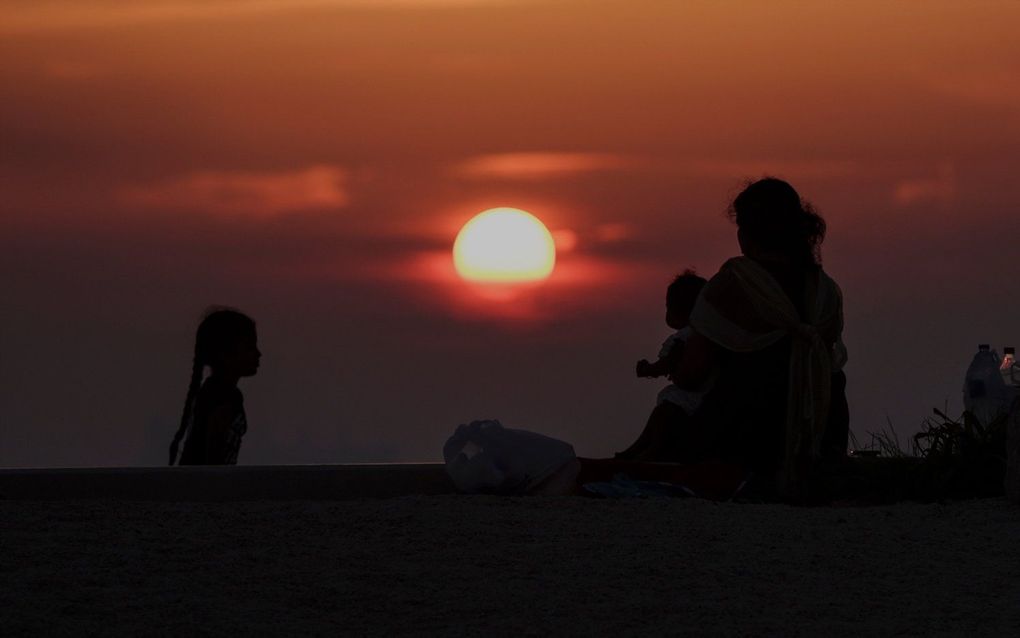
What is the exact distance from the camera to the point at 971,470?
8.33 metres

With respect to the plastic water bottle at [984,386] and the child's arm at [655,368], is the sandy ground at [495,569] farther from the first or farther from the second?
the plastic water bottle at [984,386]

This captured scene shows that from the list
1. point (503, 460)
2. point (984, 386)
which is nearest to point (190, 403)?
point (503, 460)

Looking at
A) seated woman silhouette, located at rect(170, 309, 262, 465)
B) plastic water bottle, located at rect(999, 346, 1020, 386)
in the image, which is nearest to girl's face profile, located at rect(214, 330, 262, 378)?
seated woman silhouette, located at rect(170, 309, 262, 465)

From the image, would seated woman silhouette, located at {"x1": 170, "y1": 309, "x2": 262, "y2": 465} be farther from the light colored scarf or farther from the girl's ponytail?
the light colored scarf

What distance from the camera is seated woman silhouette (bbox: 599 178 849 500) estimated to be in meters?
8.12

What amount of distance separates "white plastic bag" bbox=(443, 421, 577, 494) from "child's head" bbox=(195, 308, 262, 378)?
191 cm

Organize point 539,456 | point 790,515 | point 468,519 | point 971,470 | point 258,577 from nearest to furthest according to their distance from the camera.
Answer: point 258,577 → point 468,519 → point 790,515 → point 539,456 → point 971,470

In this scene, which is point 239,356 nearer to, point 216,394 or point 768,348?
point 216,394

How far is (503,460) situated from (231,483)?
125 centimetres

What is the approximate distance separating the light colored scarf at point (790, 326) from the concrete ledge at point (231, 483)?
1499 mm

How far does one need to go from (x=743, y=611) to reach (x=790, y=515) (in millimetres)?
1692

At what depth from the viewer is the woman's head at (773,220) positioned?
8102mm

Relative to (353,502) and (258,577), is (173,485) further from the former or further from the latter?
(258,577)

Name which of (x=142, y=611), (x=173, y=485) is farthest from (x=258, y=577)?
(x=173, y=485)
